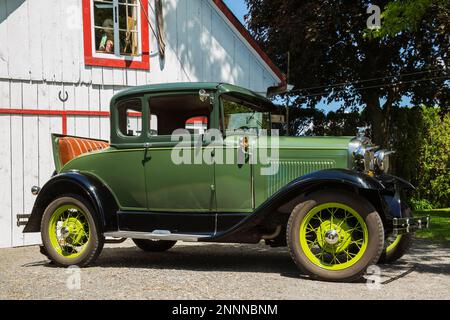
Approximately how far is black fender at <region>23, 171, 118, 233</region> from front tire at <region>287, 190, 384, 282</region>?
1985 millimetres

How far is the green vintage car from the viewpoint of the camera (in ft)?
16.9

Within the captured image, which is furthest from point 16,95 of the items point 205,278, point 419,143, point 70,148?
point 419,143

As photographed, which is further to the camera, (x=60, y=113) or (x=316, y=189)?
(x=60, y=113)

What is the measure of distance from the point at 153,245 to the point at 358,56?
9.63m

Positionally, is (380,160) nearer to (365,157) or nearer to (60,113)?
(365,157)

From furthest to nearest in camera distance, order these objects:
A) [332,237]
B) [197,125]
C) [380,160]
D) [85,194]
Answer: [197,125] → [85,194] → [380,160] → [332,237]

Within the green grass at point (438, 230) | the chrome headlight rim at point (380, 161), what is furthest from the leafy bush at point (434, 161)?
the chrome headlight rim at point (380, 161)

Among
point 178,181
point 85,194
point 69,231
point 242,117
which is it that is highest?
point 242,117

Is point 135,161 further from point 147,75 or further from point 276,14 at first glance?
point 276,14

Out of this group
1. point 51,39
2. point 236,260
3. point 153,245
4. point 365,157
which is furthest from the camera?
point 51,39

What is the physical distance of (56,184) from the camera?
6.27m

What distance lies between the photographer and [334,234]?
16.8 ft

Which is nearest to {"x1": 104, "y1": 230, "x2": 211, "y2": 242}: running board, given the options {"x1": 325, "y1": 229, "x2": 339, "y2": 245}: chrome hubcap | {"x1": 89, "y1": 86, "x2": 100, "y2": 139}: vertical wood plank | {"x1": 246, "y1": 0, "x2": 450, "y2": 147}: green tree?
{"x1": 325, "y1": 229, "x2": 339, "y2": 245}: chrome hubcap

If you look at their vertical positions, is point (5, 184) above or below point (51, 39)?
below
